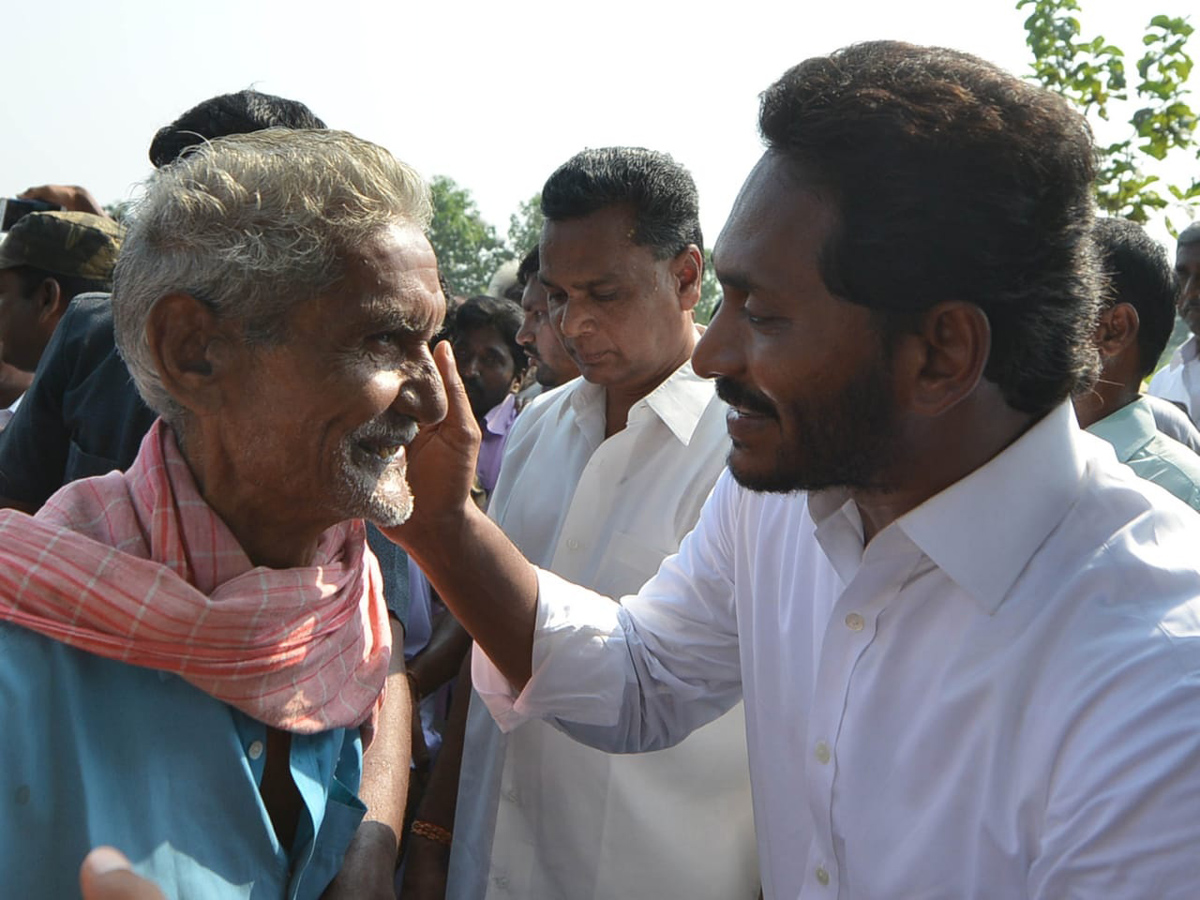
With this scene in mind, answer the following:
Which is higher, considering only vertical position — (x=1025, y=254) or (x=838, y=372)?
(x=1025, y=254)

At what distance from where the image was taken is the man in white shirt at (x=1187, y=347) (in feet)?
20.7

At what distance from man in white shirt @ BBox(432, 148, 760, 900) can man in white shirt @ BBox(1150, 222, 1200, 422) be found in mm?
3997

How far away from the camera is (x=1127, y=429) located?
11.4 ft

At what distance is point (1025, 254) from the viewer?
1997mm

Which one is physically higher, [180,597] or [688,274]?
[688,274]

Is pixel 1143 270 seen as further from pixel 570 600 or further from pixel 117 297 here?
pixel 117 297

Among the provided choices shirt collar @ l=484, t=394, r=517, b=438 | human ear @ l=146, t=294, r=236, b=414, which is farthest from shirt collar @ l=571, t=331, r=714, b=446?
shirt collar @ l=484, t=394, r=517, b=438

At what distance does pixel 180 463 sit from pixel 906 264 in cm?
139

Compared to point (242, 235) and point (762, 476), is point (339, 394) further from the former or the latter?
point (762, 476)

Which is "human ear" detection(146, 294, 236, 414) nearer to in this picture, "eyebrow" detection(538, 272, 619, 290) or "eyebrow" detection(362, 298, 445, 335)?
"eyebrow" detection(362, 298, 445, 335)

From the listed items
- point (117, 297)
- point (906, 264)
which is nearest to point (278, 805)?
point (117, 297)

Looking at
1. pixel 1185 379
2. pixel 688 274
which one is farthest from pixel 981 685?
pixel 1185 379

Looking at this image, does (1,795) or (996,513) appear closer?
(1,795)

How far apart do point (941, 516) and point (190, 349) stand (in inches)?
55.1
